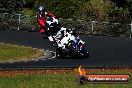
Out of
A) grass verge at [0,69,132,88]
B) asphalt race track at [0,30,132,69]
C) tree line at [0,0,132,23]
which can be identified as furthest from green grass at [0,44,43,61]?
tree line at [0,0,132,23]

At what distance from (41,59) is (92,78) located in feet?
47.6

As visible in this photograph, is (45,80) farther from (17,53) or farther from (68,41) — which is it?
(17,53)

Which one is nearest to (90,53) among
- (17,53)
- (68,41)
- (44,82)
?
(68,41)

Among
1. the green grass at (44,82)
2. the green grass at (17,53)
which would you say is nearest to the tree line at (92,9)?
the green grass at (17,53)

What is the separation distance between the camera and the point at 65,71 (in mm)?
17578

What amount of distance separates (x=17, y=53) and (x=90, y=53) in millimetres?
3977

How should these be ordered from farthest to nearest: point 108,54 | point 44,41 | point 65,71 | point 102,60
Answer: point 44,41 < point 108,54 < point 102,60 < point 65,71

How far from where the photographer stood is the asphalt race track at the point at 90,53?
66.0 feet

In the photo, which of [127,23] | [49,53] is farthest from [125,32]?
[49,53]

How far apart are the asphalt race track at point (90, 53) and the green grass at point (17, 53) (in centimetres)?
161

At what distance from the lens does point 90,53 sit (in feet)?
82.7

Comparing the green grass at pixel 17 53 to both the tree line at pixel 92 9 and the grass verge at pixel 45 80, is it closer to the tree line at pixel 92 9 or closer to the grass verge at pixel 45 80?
the grass verge at pixel 45 80

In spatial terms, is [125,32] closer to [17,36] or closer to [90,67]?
[17,36]

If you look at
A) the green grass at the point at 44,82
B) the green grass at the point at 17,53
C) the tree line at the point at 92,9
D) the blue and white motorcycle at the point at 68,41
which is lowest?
the tree line at the point at 92,9
